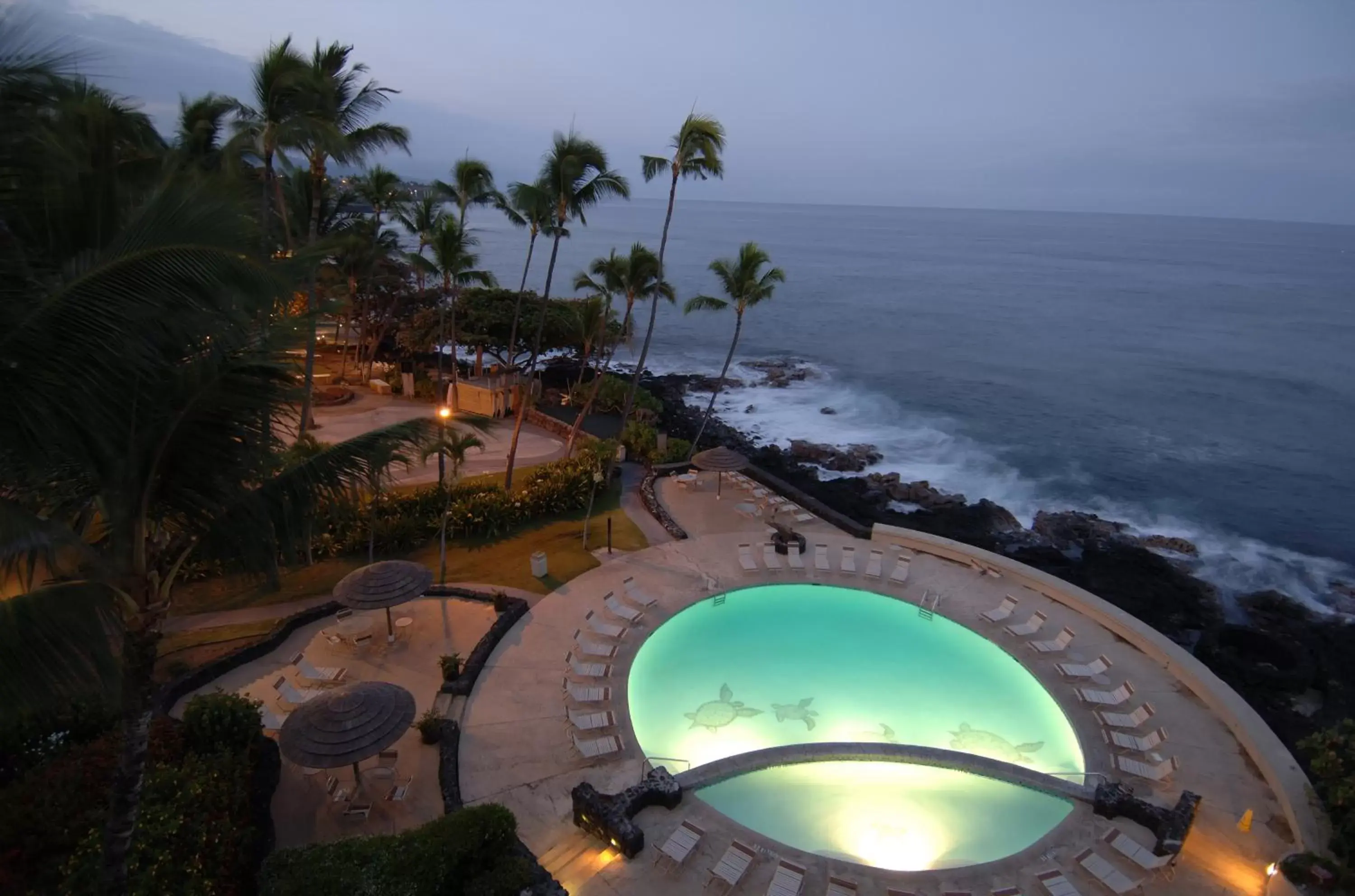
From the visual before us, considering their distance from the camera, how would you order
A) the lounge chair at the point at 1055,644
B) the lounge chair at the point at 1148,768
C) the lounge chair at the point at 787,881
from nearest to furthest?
1. the lounge chair at the point at 787,881
2. the lounge chair at the point at 1148,768
3. the lounge chair at the point at 1055,644

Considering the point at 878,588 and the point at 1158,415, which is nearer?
the point at 878,588

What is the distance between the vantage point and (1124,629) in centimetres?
1500

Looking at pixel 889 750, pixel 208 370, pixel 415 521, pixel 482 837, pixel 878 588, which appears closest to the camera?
pixel 208 370

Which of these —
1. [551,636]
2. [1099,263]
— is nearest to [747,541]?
[551,636]

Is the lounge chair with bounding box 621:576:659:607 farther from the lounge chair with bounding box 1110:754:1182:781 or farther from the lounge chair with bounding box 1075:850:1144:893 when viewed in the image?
the lounge chair with bounding box 1110:754:1182:781

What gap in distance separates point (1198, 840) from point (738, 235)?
605 feet

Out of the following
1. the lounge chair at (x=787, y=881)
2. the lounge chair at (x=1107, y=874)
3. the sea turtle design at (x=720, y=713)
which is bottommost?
the sea turtle design at (x=720, y=713)

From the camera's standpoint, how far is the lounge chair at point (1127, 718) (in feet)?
40.1

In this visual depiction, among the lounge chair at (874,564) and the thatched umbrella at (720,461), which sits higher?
the thatched umbrella at (720,461)

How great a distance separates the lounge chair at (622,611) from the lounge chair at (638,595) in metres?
0.25

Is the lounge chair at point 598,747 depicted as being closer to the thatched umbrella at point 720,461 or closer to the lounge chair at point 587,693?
the lounge chair at point 587,693

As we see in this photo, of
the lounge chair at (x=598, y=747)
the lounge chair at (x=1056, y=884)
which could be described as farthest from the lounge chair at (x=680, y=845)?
the lounge chair at (x=1056, y=884)

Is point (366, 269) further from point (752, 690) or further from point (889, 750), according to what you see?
point (889, 750)

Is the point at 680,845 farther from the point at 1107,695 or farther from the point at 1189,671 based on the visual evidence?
the point at 1189,671
